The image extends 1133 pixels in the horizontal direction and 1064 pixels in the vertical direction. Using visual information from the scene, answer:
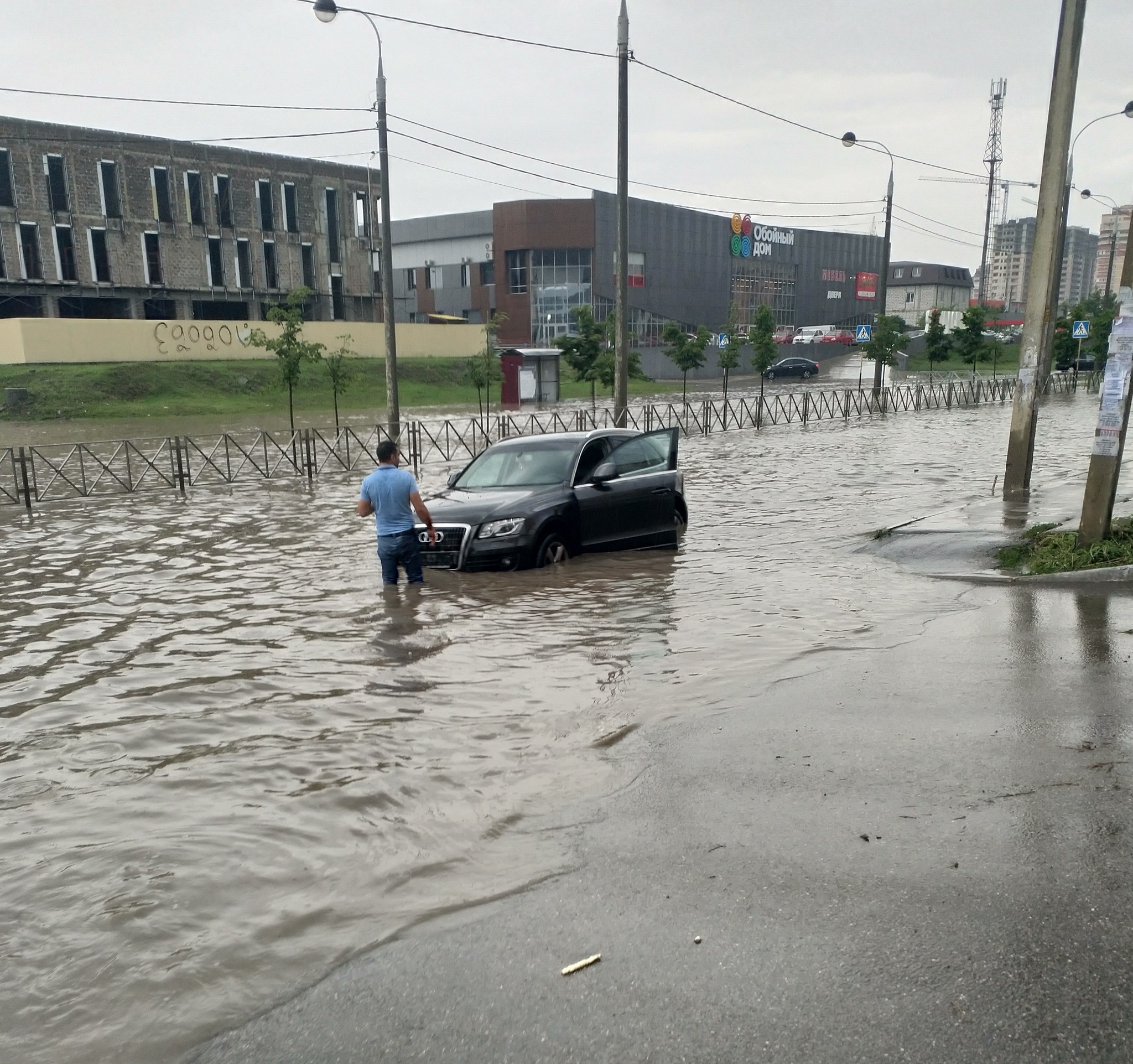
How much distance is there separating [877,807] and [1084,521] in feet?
19.8

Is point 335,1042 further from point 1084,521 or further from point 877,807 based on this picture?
point 1084,521

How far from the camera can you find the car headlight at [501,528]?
9898 millimetres

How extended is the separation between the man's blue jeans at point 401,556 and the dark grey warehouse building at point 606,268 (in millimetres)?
57321

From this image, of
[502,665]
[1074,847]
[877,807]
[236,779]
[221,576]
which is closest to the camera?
[1074,847]

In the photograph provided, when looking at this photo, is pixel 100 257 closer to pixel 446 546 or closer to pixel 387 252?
pixel 387 252

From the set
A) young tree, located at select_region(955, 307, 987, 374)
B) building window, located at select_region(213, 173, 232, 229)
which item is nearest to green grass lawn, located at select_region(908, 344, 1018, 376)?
young tree, located at select_region(955, 307, 987, 374)

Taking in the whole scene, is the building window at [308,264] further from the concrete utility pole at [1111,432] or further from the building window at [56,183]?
the concrete utility pole at [1111,432]

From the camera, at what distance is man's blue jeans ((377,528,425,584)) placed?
9.22 m

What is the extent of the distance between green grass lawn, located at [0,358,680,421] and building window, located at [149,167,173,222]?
1461cm

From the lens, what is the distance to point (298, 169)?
5925 cm

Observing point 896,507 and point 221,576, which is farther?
point 896,507

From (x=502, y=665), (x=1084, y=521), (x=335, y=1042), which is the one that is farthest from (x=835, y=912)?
(x=1084, y=521)

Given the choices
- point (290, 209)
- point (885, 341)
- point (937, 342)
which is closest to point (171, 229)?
point (290, 209)

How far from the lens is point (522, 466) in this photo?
1105cm
